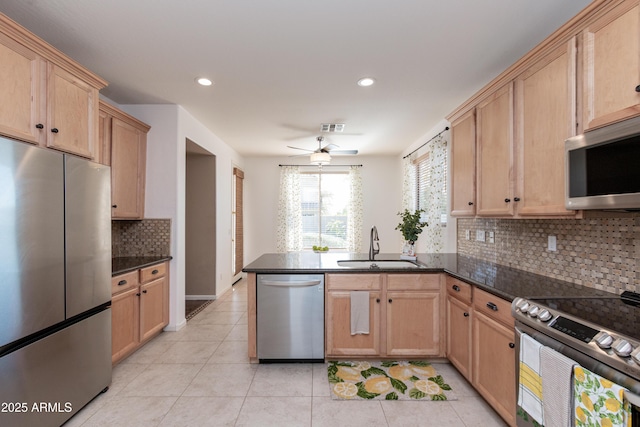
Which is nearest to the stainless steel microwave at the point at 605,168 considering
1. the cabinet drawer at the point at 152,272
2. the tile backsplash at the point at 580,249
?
the tile backsplash at the point at 580,249

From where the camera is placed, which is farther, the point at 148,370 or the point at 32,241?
the point at 148,370

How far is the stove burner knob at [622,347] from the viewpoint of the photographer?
1.03 m

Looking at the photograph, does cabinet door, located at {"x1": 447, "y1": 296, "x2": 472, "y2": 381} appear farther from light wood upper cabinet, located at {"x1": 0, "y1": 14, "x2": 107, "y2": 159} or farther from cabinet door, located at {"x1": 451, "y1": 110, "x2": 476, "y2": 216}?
light wood upper cabinet, located at {"x1": 0, "y1": 14, "x2": 107, "y2": 159}

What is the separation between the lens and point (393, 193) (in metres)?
6.17

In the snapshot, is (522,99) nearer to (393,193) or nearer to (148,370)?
(148,370)

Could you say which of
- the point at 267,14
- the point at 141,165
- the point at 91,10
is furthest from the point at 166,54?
the point at 141,165

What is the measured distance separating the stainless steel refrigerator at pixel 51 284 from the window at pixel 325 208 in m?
4.32

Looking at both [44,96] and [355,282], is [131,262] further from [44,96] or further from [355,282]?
[355,282]

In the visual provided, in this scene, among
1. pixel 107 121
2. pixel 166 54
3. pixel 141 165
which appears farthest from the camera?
pixel 141 165

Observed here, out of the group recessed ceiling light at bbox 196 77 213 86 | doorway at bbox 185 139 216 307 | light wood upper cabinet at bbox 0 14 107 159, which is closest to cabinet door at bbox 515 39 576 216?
recessed ceiling light at bbox 196 77 213 86

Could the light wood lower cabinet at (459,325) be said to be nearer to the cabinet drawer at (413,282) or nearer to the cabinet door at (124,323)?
the cabinet drawer at (413,282)

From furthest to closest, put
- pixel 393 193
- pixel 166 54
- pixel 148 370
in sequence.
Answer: pixel 393 193
pixel 148 370
pixel 166 54

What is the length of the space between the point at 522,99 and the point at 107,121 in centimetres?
354

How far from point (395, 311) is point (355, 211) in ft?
11.9
